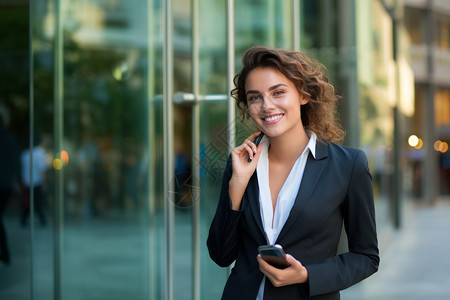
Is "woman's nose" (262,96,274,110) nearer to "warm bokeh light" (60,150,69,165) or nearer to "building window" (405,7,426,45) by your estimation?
"warm bokeh light" (60,150,69,165)

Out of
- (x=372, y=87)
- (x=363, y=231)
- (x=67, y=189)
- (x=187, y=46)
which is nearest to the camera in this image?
(x=363, y=231)

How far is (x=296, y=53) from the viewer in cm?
190

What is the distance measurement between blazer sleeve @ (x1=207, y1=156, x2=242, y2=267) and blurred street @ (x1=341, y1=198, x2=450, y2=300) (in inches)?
207

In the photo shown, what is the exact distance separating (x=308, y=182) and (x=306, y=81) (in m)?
0.35

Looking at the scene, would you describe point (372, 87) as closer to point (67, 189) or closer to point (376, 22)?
point (376, 22)

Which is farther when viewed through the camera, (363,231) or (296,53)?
(296,53)

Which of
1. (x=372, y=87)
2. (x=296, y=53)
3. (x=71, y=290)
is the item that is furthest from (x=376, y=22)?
(x=296, y=53)

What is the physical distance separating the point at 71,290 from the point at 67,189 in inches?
32.5

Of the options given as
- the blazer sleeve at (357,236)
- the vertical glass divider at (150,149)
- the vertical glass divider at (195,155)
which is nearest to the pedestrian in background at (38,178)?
the vertical glass divider at (150,149)

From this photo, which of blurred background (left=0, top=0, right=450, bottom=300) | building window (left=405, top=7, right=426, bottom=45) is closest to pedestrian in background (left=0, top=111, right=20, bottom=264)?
blurred background (left=0, top=0, right=450, bottom=300)

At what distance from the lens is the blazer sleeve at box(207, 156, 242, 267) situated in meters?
1.84

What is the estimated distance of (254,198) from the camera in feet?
6.14

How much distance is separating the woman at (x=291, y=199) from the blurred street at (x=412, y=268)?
17.4 ft

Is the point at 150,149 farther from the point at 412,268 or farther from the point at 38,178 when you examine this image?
the point at 412,268
